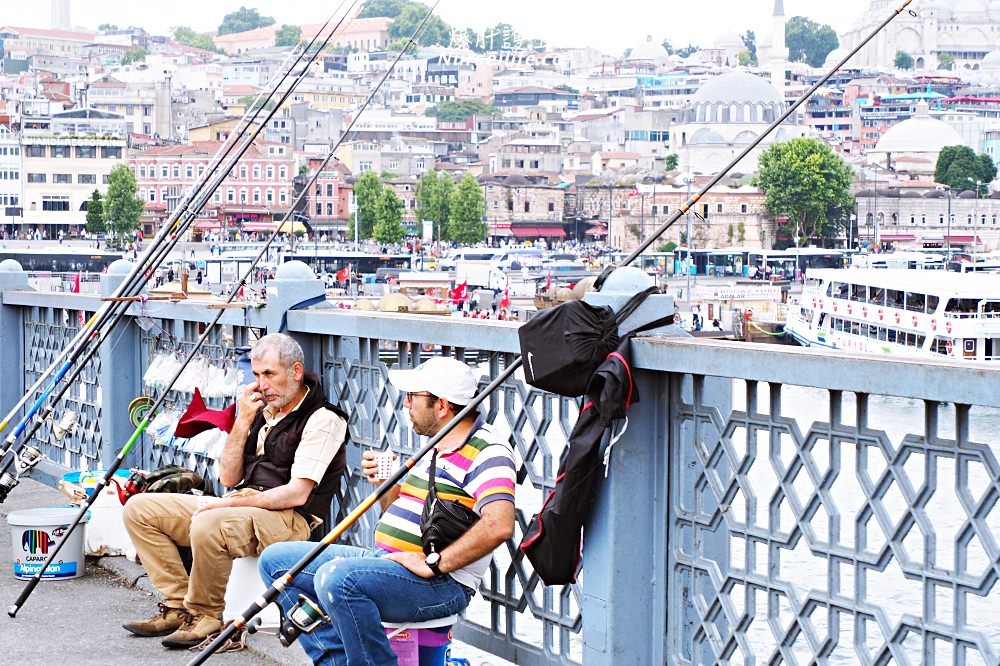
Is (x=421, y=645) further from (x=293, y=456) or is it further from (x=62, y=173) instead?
(x=62, y=173)

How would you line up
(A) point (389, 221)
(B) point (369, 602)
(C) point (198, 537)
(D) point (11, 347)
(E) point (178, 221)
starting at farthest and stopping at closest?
(A) point (389, 221), (D) point (11, 347), (E) point (178, 221), (C) point (198, 537), (B) point (369, 602)

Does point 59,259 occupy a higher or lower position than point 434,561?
lower

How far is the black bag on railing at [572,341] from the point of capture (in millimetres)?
2703

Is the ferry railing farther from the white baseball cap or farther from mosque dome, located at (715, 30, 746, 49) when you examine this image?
mosque dome, located at (715, 30, 746, 49)

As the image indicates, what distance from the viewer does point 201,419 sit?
4.16 metres

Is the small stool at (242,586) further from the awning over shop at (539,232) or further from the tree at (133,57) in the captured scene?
the tree at (133,57)

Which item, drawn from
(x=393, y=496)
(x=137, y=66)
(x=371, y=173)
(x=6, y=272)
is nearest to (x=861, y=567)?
(x=393, y=496)

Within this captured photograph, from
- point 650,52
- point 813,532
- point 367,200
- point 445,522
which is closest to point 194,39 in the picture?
point 650,52

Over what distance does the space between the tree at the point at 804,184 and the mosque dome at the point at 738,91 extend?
14.7 meters

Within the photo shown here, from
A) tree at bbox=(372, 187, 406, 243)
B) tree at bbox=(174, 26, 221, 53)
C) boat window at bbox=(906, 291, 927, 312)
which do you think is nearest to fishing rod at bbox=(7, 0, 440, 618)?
boat window at bbox=(906, 291, 927, 312)

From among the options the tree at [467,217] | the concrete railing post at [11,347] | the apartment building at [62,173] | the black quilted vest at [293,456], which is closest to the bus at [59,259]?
the apartment building at [62,173]

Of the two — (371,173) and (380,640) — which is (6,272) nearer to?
(380,640)

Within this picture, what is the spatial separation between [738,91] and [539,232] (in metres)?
18.1

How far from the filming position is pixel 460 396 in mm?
3082
